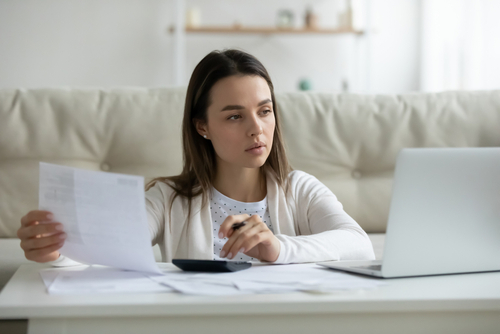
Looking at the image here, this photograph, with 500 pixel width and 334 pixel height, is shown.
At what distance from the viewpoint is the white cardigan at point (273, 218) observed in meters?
1.13

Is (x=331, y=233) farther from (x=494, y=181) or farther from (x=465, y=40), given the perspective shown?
(x=465, y=40)

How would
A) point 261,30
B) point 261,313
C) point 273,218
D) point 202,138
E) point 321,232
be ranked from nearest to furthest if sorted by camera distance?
point 261,313 → point 321,232 → point 273,218 → point 202,138 → point 261,30

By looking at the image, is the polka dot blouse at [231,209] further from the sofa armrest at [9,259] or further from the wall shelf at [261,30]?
the wall shelf at [261,30]

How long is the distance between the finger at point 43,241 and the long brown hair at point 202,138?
443mm

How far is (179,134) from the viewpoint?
5.09ft

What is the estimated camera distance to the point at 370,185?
5.20ft

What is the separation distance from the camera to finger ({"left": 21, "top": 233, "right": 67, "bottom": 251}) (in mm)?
727

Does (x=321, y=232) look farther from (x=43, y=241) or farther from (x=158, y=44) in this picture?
(x=158, y=44)

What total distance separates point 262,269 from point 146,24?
346cm

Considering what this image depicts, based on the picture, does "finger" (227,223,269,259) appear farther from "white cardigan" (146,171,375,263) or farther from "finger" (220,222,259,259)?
"white cardigan" (146,171,375,263)

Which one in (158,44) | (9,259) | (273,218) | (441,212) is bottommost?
(9,259)

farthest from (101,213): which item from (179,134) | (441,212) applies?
(179,134)

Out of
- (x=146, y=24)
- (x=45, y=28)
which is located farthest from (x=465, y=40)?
(x=45, y=28)

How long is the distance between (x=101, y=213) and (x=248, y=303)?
233 mm
